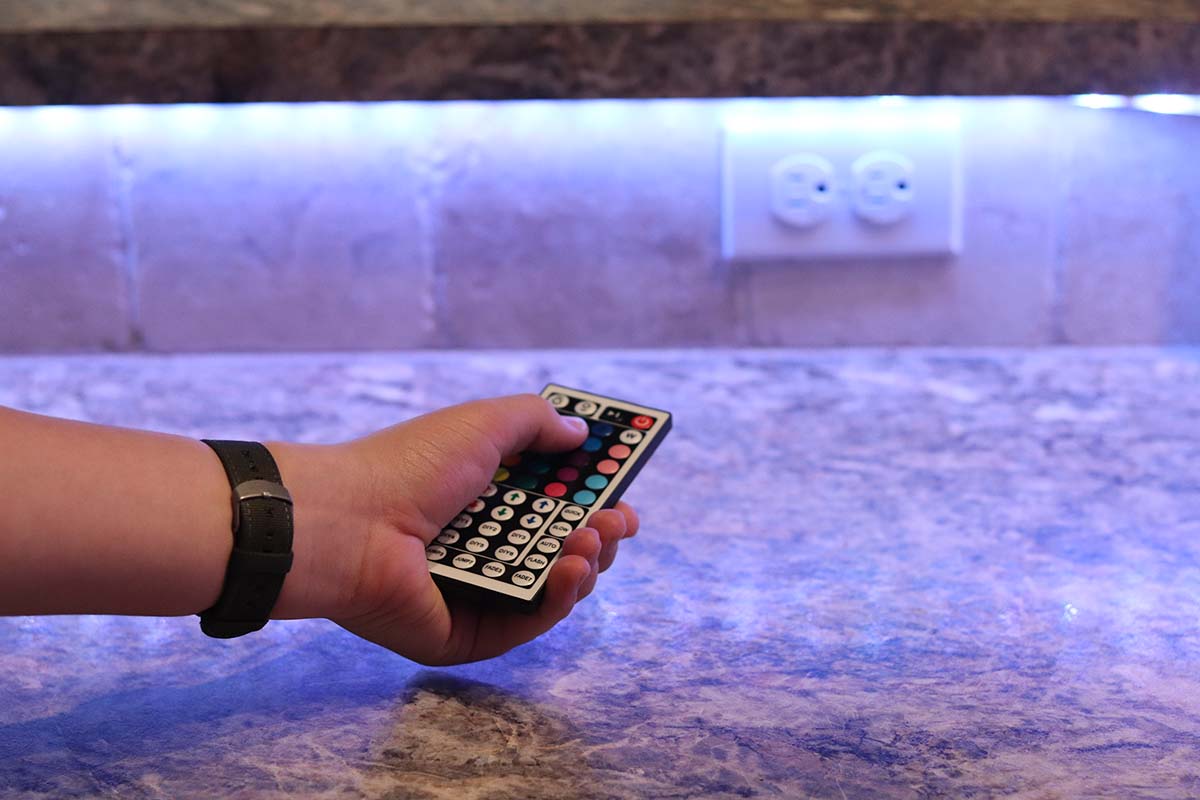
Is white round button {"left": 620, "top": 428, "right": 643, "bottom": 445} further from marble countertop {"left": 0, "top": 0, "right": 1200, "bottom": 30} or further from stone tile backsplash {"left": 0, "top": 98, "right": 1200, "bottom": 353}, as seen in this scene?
stone tile backsplash {"left": 0, "top": 98, "right": 1200, "bottom": 353}

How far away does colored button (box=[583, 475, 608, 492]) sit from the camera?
1.99 feet

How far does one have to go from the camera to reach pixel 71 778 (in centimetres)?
45

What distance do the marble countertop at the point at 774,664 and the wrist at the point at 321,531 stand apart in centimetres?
4

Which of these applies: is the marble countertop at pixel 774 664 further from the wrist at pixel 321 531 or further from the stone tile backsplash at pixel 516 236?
the stone tile backsplash at pixel 516 236

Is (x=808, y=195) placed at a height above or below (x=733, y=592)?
above

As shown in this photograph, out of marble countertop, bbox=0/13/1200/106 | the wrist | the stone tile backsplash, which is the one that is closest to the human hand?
the wrist

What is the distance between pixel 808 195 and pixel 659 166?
0.13 meters

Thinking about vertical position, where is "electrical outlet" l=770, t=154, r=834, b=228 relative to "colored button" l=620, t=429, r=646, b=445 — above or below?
above

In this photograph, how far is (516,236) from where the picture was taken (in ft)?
3.69

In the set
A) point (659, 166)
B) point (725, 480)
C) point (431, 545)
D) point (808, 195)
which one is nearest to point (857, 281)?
point (808, 195)

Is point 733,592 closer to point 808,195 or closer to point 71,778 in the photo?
point 71,778

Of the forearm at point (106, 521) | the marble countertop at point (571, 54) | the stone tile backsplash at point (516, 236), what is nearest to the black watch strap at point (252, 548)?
the forearm at point (106, 521)

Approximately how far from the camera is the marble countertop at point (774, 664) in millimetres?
457

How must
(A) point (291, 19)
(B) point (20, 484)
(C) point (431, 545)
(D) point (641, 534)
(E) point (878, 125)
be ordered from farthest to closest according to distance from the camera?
(E) point (878, 125) → (A) point (291, 19) → (D) point (641, 534) → (C) point (431, 545) → (B) point (20, 484)
